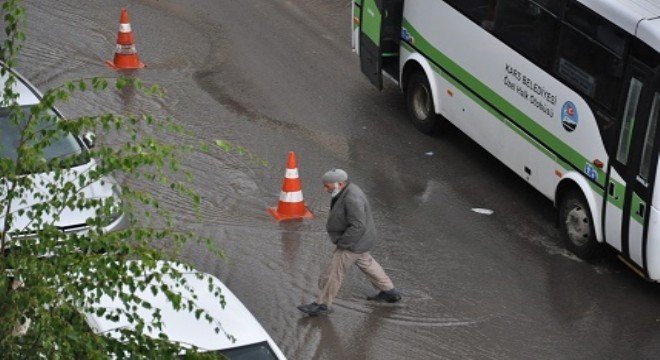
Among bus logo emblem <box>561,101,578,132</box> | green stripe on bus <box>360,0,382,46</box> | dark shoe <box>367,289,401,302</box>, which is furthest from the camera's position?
green stripe on bus <box>360,0,382,46</box>

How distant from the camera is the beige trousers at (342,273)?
38.7 ft

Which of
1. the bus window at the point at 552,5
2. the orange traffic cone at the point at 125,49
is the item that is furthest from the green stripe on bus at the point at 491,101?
the orange traffic cone at the point at 125,49

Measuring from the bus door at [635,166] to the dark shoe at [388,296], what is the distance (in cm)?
213

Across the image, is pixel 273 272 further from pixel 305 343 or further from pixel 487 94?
pixel 487 94

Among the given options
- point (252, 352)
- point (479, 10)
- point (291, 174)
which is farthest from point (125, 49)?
point (252, 352)

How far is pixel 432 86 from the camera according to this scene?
15.7 metres

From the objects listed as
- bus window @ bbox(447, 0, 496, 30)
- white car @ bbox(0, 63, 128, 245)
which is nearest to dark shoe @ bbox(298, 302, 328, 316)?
white car @ bbox(0, 63, 128, 245)

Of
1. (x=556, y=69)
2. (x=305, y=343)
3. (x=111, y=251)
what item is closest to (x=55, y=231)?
(x=111, y=251)

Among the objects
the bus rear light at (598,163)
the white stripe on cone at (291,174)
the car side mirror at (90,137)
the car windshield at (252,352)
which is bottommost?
the white stripe on cone at (291,174)

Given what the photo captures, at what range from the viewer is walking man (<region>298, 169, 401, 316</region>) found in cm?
1157

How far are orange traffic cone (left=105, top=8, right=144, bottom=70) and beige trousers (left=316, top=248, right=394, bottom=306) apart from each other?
6755 mm

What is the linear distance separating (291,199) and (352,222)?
2.37 m

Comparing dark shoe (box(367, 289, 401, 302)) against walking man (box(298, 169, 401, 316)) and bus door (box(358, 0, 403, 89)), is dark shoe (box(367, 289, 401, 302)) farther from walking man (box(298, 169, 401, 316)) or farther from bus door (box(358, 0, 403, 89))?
bus door (box(358, 0, 403, 89))

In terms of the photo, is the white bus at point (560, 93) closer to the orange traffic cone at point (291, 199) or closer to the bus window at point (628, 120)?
the bus window at point (628, 120)
